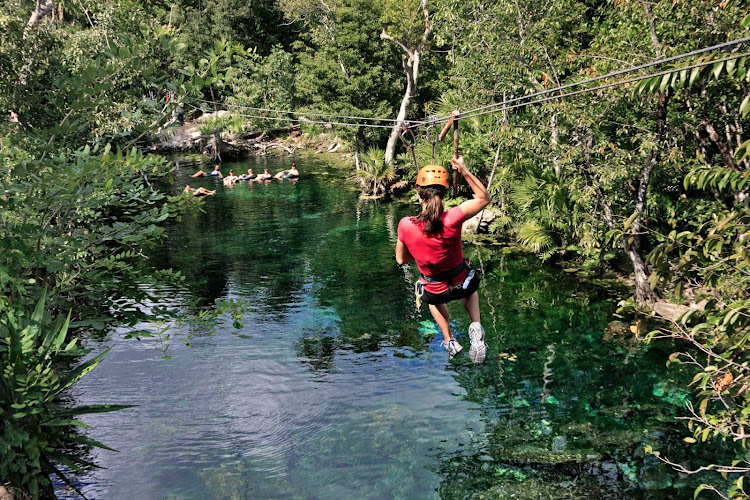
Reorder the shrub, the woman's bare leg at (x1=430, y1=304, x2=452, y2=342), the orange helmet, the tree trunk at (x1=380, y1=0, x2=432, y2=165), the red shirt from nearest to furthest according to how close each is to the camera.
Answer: the shrub
the orange helmet
the red shirt
the woman's bare leg at (x1=430, y1=304, x2=452, y2=342)
the tree trunk at (x1=380, y1=0, x2=432, y2=165)

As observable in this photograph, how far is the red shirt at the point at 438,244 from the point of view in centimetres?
675

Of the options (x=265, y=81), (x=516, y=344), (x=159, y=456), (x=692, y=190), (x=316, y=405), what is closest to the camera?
(x=159, y=456)

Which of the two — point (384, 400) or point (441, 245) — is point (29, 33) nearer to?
point (384, 400)

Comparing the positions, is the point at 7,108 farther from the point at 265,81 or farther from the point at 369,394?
the point at 265,81

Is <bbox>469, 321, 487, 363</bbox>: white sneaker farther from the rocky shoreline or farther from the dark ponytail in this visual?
the rocky shoreline

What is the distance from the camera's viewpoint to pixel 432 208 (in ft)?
21.8

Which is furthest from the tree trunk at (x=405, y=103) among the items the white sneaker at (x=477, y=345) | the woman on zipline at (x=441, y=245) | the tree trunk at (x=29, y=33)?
the white sneaker at (x=477, y=345)

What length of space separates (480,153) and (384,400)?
1256 centimetres

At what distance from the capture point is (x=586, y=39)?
1884 cm

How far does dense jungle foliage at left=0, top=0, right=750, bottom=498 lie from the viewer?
233 inches

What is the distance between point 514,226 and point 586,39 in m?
6.19

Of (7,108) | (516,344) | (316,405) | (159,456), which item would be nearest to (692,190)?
(516,344)

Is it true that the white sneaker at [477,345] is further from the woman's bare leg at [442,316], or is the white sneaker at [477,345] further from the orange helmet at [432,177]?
the orange helmet at [432,177]

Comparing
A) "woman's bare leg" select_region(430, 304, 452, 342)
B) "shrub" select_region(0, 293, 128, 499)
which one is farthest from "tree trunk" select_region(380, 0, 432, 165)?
"shrub" select_region(0, 293, 128, 499)
